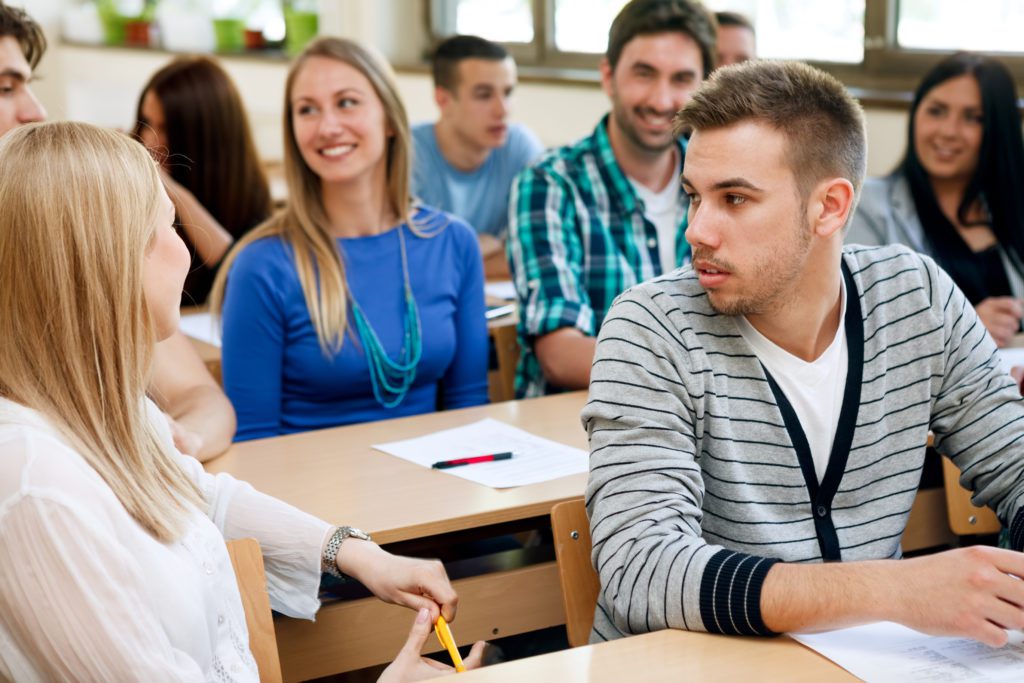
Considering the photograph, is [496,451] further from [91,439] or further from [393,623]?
[91,439]

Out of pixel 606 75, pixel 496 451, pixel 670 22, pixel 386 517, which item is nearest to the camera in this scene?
pixel 386 517

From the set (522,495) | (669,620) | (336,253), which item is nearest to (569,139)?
(336,253)

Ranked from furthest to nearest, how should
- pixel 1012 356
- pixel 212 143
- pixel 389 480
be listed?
pixel 212 143 < pixel 1012 356 < pixel 389 480

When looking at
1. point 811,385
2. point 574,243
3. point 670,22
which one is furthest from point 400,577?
point 670,22

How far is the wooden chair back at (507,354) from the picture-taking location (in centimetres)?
285

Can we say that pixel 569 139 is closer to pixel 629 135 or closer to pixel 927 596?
pixel 629 135

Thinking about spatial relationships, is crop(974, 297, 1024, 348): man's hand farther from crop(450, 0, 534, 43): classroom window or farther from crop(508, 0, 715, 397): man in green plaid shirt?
crop(450, 0, 534, 43): classroom window

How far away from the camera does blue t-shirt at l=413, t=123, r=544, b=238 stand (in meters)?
4.30

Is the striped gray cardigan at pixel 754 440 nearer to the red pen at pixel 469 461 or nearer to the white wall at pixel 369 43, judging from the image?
the red pen at pixel 469 461

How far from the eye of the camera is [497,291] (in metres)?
3.52

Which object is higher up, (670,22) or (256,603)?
(670,22)

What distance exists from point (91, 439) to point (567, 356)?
1449 millimetres

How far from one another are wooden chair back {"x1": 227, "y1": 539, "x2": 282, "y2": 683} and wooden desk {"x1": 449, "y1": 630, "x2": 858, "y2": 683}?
0.36m

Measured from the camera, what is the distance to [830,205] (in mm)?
1604
